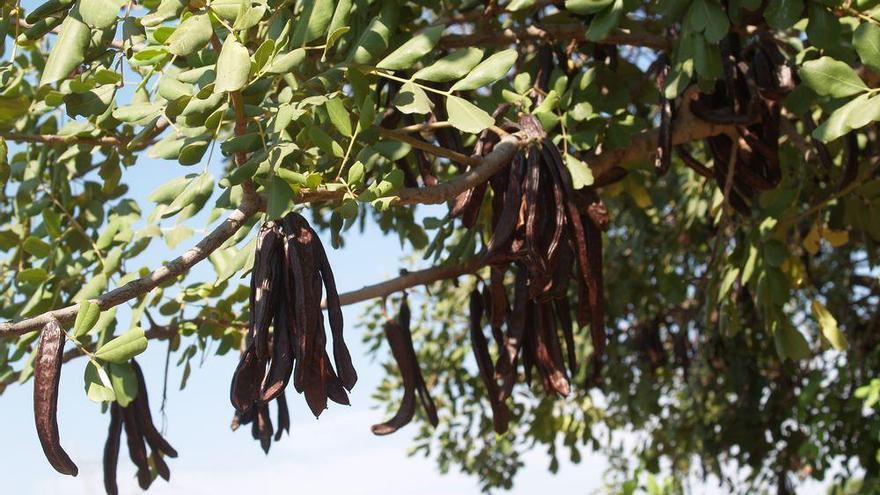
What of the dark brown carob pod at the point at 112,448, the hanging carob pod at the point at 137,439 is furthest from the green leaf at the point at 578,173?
the dark brown carob pod at the point at 112,448

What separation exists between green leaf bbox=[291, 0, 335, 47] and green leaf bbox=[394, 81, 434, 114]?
0.18m

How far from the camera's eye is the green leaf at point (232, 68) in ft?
5.89

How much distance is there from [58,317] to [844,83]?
1580 millimetres

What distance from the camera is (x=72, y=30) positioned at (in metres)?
1.99

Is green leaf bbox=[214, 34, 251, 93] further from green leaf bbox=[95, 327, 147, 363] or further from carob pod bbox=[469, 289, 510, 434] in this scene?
carob pod bbox=[469, 289, 510, 434]

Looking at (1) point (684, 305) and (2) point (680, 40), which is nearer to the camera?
(2) point (680, 40)

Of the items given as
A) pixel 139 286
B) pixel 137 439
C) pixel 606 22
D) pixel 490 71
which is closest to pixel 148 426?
pixel 137 439

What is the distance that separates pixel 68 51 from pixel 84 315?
475mm

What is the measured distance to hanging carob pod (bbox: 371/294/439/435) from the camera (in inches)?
111

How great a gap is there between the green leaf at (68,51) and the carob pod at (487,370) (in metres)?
1.31

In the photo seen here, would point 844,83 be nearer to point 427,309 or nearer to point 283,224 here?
point 283,224

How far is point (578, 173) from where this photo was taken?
254 centimetres

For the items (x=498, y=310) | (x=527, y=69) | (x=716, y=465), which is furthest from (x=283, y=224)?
(x=716, y=465)

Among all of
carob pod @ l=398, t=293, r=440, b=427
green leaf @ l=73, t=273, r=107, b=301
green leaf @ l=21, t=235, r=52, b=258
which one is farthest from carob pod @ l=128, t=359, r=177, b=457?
carob pod @ l=398, t=293, r=440, b=427
